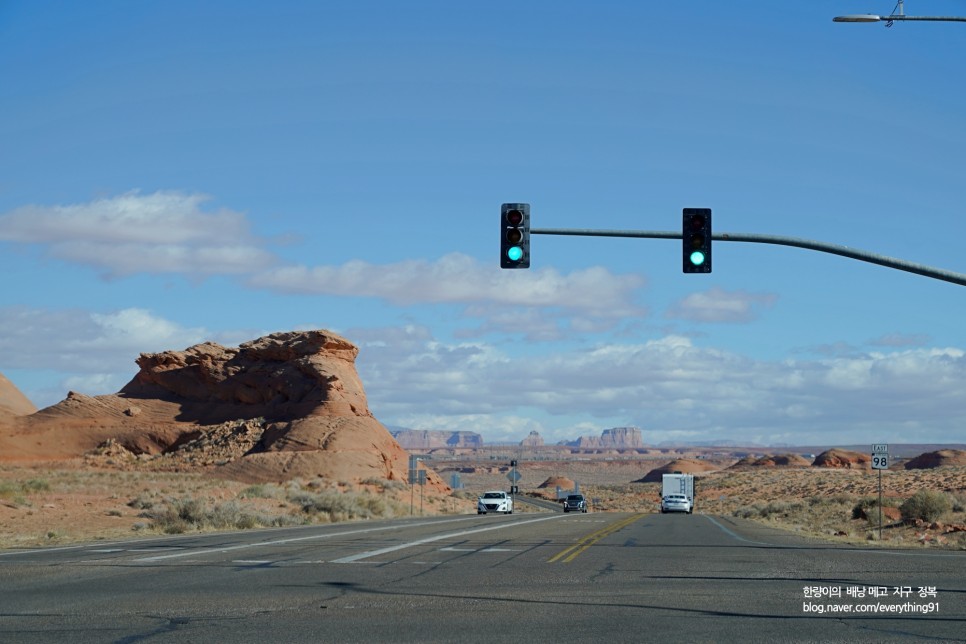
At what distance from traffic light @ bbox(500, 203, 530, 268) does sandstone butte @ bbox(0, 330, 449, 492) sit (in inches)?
2074

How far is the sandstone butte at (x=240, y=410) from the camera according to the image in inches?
2904

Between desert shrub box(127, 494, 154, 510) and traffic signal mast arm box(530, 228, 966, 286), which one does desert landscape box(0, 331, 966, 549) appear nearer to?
desert shrub box(127, 494, 154, 510)

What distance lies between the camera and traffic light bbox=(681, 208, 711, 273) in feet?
61.2

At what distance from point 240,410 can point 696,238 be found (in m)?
68.0

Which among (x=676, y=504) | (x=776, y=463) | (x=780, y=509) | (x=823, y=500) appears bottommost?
(x=780, y=509)

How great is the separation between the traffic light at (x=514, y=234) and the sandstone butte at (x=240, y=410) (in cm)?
5267

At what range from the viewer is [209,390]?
8494 cm

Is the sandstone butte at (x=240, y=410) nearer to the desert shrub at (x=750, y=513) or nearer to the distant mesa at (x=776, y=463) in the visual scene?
the desert shrub at (x=750, y=513)

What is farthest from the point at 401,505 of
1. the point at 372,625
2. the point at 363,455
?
the point at 372,625

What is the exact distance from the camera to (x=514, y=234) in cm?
1855

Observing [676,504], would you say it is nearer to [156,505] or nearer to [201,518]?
[156,505]

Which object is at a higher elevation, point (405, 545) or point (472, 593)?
point (472, 593)

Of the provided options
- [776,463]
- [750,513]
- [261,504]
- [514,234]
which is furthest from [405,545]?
[776,463]

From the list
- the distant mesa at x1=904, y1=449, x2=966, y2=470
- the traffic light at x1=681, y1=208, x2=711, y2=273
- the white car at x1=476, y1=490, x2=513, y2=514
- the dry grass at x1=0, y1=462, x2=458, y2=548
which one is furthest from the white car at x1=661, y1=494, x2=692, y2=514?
the distant mesa at x1=904, y1=449, x2=966, y2=470
